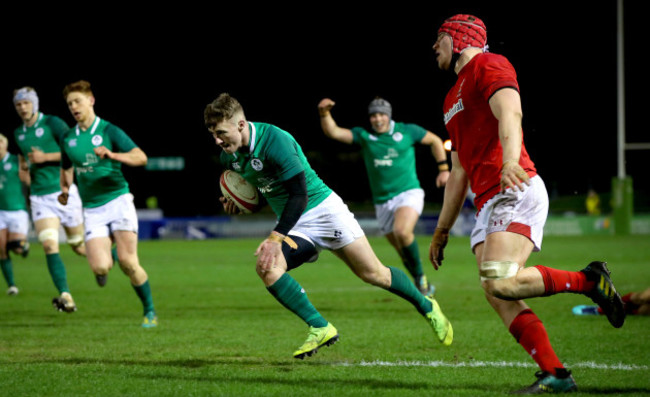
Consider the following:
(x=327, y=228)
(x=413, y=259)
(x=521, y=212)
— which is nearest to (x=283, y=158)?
(x=327, y=228)

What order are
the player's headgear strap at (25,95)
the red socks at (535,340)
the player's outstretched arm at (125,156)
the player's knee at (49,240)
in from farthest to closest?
1. the player's headgear strap at (25,95)
2. the player's knee at (49,240)
3. the player's outstretched arm at (125,156)
4. the red socks at (535,340)

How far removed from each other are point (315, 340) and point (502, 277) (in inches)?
62.7

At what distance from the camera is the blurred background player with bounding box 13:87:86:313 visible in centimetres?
996

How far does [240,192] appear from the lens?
6102 millimetres

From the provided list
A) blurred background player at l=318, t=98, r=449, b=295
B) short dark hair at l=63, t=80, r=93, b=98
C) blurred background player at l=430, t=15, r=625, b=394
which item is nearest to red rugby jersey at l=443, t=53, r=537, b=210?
blurred background player at l=430, t=15, r=625, b=394

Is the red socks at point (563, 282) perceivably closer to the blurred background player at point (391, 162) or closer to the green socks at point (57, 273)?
the blurred background player at point (391, 162)

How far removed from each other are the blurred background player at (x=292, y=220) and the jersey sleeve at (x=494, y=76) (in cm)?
147

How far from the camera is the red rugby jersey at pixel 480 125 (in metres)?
4.72

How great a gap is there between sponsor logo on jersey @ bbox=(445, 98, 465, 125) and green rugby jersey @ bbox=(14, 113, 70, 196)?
247 inches

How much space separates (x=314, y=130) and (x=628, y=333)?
35626mm

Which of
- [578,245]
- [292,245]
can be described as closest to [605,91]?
[578,245]

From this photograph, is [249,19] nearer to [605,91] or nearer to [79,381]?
[605,91]

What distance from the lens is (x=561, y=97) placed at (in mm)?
29078

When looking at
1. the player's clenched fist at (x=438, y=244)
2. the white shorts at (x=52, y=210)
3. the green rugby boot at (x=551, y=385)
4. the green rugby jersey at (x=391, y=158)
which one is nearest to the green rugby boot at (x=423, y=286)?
the green rugby jersey at (x=391, y=158)
